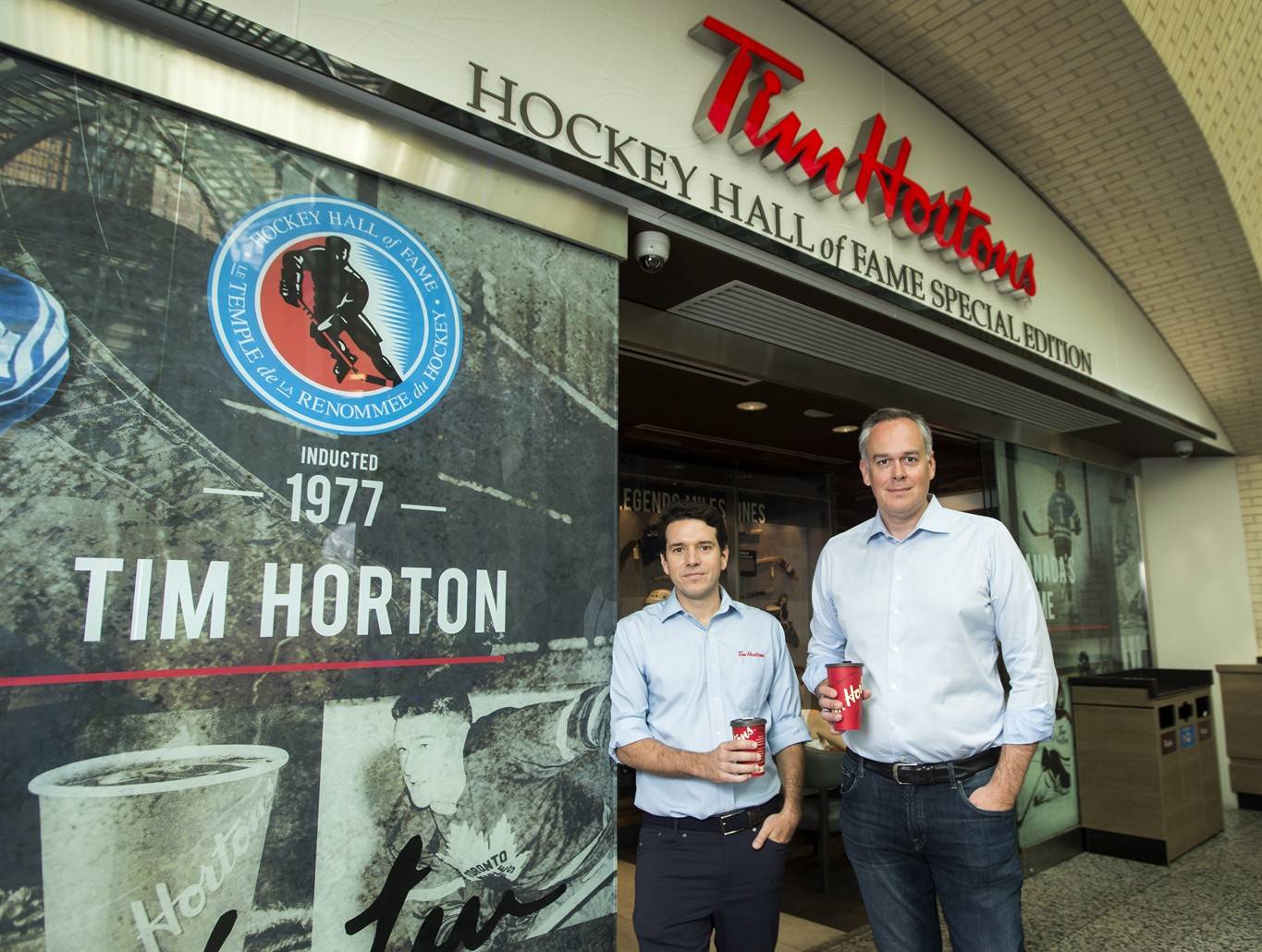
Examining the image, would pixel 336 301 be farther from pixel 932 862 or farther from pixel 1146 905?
pixel 1146 905

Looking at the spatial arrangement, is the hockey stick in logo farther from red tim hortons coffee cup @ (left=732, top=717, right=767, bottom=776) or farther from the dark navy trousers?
the dark navy trousers

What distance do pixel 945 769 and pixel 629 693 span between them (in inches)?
32.7

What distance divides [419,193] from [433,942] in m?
1.98

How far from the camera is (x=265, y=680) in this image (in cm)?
185

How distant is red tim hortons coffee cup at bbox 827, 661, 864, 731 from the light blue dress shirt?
8.7 inches

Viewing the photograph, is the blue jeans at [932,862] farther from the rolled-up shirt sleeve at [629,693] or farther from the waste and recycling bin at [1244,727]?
the waste and recycling bin at [1244,727]

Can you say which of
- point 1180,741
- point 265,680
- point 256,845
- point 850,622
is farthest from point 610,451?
point 1180,741

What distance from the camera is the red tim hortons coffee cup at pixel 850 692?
2.04 m

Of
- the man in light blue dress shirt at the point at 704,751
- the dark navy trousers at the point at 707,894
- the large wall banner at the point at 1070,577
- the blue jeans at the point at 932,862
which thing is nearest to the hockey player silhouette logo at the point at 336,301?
the man in light blue dress shirt at the point at 704,751

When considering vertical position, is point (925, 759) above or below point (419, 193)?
below

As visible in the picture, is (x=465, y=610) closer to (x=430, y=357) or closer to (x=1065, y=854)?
(x=430, y=357)

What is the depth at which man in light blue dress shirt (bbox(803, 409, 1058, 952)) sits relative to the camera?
1.99m

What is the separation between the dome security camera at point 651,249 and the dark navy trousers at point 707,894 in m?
1.89

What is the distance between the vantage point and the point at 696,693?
2221mm
